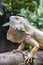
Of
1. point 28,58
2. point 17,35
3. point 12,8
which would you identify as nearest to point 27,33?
point 17,35

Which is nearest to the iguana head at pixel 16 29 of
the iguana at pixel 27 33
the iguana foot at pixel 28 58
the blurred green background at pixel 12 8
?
the iguana at pixel 27 33

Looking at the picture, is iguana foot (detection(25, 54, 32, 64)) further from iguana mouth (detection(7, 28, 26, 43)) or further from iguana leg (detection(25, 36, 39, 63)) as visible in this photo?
iguana mouth (detection(7, 28, 26, 43))

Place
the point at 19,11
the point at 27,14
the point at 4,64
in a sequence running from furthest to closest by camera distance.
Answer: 1. the point at 19,11
2. the point at 27,14
3. the point at 4,64

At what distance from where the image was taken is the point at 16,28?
2811mm

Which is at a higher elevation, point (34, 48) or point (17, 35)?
point (17, 35)

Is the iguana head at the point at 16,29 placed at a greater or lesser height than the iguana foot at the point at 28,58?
greater

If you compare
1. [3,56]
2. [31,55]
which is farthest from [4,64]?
[31,55]

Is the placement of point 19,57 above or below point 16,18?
below

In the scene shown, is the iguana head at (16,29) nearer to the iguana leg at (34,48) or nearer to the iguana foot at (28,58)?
the iguana leg at (34,48)

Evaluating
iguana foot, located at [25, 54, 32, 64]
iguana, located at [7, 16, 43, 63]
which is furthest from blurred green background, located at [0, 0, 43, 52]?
iguana foot, located at [25, 54, 32, 64]

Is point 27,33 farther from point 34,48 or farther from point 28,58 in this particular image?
point 28,58

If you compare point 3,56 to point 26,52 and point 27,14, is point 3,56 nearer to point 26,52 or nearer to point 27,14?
point 26,52

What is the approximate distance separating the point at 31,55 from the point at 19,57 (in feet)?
0.54

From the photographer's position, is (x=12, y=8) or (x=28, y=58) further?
(x=12, y=8)
